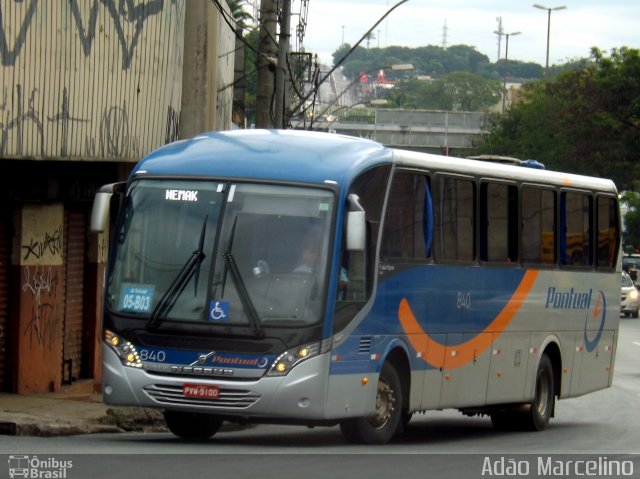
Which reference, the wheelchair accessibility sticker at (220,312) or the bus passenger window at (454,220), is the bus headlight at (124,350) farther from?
the bus passenger window at (454,220)

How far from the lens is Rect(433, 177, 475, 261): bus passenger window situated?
576 inches

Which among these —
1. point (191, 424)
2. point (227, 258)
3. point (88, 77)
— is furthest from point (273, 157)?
point (88, 77)

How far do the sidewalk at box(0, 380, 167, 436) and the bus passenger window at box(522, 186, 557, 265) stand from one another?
16.2ft

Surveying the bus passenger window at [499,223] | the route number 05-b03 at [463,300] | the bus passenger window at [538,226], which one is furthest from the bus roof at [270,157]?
the bus passenger window at [538,226]

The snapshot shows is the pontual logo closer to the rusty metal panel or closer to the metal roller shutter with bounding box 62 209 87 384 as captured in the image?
the rusty metal panel

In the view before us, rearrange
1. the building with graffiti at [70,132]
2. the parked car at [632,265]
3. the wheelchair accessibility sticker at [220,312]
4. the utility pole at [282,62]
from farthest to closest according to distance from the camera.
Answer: the parked car at [632,265] < the utility pole at [282,62] < the building with graffiti at [70,132] < the wheelchair accessibility sticker at [220,312]

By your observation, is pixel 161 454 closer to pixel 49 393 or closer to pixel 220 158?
pixel 220 158

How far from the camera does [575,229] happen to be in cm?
1817

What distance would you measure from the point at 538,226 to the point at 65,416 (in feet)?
20.4

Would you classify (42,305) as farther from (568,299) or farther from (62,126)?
(568,299)

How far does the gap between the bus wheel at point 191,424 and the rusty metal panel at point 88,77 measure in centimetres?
364

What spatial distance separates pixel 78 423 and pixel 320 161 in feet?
14.0

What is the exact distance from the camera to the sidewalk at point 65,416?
46.1ft

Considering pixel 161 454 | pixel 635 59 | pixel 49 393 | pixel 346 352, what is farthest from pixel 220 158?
pixel 635 59
